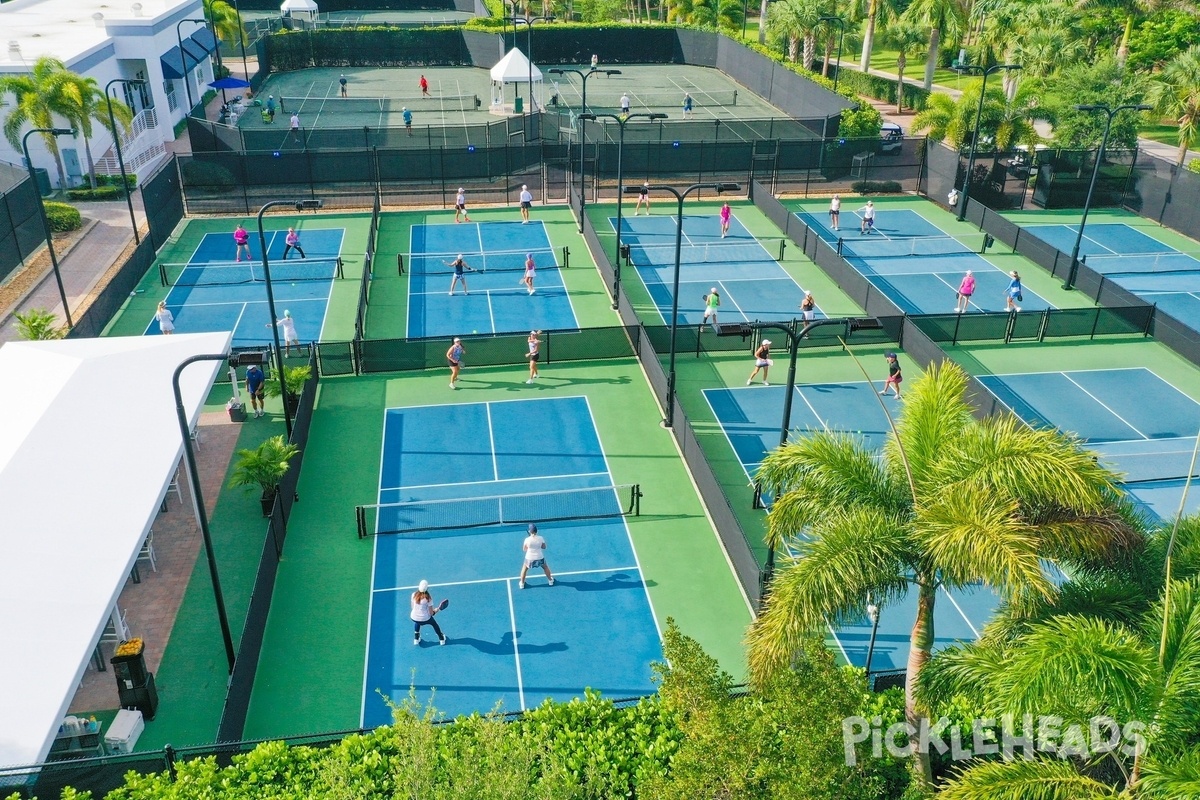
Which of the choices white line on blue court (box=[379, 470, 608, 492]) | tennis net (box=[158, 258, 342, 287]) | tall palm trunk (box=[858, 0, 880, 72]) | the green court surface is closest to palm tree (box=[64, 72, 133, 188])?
tennis net (box=[158, 258, 342, 287])

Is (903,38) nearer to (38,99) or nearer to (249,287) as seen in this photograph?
(249,287)

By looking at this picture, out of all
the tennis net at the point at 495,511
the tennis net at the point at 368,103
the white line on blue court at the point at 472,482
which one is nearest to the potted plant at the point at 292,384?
the white line on blue court at the point at 472,482

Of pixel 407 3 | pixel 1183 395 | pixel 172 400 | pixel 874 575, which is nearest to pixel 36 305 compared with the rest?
pixel 172 400

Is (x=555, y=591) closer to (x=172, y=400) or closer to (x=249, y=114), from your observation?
(x=172, y=400)

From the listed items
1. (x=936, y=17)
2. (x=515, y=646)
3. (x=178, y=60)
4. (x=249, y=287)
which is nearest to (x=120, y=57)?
(x=178, y=60)

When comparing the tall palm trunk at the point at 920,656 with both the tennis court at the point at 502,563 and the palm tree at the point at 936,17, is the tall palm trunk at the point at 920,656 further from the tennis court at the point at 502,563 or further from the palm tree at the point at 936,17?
the palm tree at the point at 936,17

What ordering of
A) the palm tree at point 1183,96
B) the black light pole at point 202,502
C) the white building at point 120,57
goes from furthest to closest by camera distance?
the white building at point 120,57 < the palm tree at point 1183,96 < the black light pole at point 202,502
